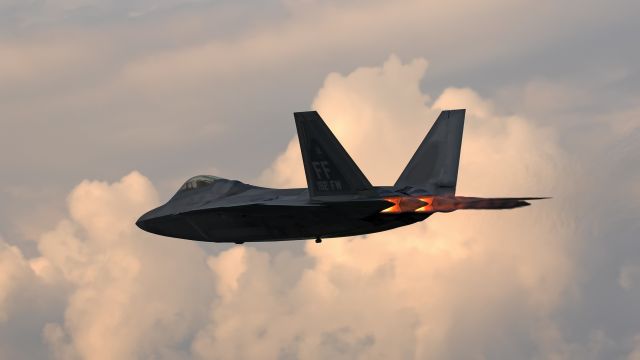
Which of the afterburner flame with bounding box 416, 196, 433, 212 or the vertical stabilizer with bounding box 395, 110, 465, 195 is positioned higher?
the vertical stabilizer with bounding box 395, 110, 465, 195

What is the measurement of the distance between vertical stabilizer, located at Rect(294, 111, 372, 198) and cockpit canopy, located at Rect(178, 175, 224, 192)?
35.5 feet

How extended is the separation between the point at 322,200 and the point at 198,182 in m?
11.9

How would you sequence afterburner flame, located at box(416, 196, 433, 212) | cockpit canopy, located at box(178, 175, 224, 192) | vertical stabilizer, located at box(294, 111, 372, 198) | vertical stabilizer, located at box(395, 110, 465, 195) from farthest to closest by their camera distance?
1. cockpit canopy, located at box(178, 175, 224, 192)
2. vertical stabilizer, located at box(395, 110, 465, 195)
3. afterburner flame, located at box(416, 196, 433, 212)
4. vertical stabilizer, located at box(294, 111, 372, 198)

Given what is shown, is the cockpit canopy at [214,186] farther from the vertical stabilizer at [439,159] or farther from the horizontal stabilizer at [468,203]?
the horizontal stabilizer at [468,203]

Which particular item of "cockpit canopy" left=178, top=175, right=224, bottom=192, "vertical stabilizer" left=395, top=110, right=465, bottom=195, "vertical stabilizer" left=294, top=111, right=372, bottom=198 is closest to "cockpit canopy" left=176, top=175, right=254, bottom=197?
"cockpit canopy" left=178, top=175, right=224, bottom=192

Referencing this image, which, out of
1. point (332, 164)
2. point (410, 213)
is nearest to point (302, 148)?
point (332, 164)

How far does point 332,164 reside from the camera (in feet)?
205

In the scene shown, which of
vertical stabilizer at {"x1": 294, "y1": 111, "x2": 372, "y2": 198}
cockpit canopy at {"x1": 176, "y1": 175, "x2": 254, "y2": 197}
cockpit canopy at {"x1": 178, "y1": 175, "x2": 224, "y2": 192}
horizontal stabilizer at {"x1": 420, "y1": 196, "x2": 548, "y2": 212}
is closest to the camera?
horizontal stabilizer at {"x1": 420, "y1": 196, "x2": 548, "y2": 212}

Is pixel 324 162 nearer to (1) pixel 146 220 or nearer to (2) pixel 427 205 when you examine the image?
(2) pixel 427 205

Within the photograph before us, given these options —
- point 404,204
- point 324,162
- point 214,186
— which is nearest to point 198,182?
point 214,186

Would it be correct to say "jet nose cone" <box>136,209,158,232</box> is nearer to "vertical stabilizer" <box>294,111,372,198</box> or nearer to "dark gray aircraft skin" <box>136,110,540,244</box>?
"dark gray aircraft skin" <box>136,110,540,244</box>

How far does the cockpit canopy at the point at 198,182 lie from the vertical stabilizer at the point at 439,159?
1040cm

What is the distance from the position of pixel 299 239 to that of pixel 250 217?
2.72 m

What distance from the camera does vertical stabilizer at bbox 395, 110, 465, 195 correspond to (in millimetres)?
69125
